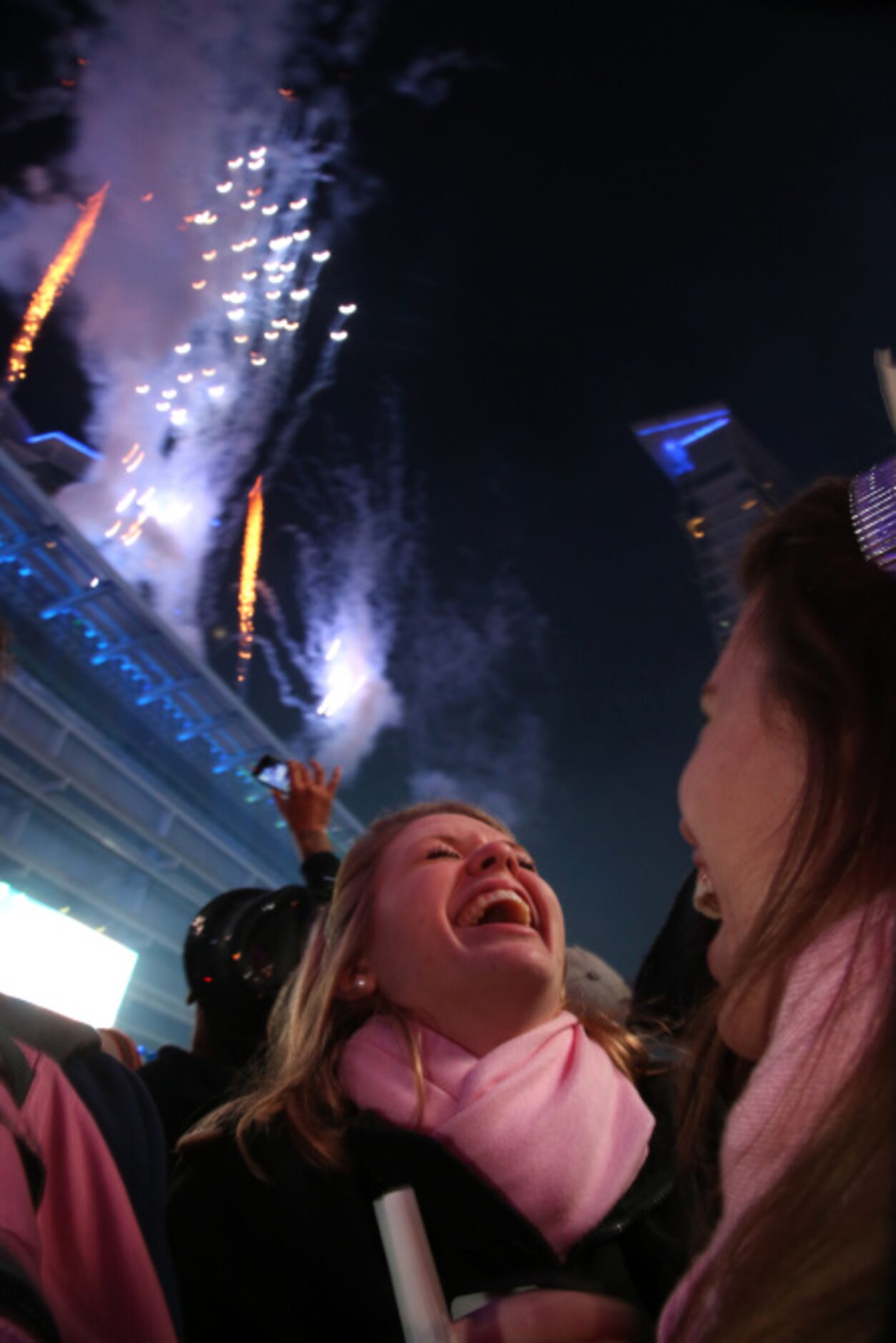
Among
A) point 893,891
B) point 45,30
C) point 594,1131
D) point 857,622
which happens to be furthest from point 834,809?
point 45,30

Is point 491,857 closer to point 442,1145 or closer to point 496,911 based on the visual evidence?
point 496,911

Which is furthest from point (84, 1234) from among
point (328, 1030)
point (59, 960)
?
point (59, 960)

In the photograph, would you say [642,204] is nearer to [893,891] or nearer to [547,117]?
[547,117]

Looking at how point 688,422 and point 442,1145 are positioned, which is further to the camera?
point 688,422

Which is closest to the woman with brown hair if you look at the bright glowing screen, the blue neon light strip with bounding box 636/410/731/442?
the bright glowing screen

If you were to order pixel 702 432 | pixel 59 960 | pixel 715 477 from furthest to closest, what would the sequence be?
pixel 702 432 < pixel 715 477 < pixel 59 960

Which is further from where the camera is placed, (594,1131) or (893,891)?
(594,1131)

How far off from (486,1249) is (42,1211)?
71 cm

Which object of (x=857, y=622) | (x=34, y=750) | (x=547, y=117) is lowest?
(x=34, y=750)

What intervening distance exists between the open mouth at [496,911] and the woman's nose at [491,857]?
9 cm

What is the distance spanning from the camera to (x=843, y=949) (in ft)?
1.85

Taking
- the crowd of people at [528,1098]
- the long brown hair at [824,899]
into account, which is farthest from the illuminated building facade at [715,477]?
the long brown hair at [824,899]

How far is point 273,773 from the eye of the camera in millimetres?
3664

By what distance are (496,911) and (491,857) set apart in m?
0.14
